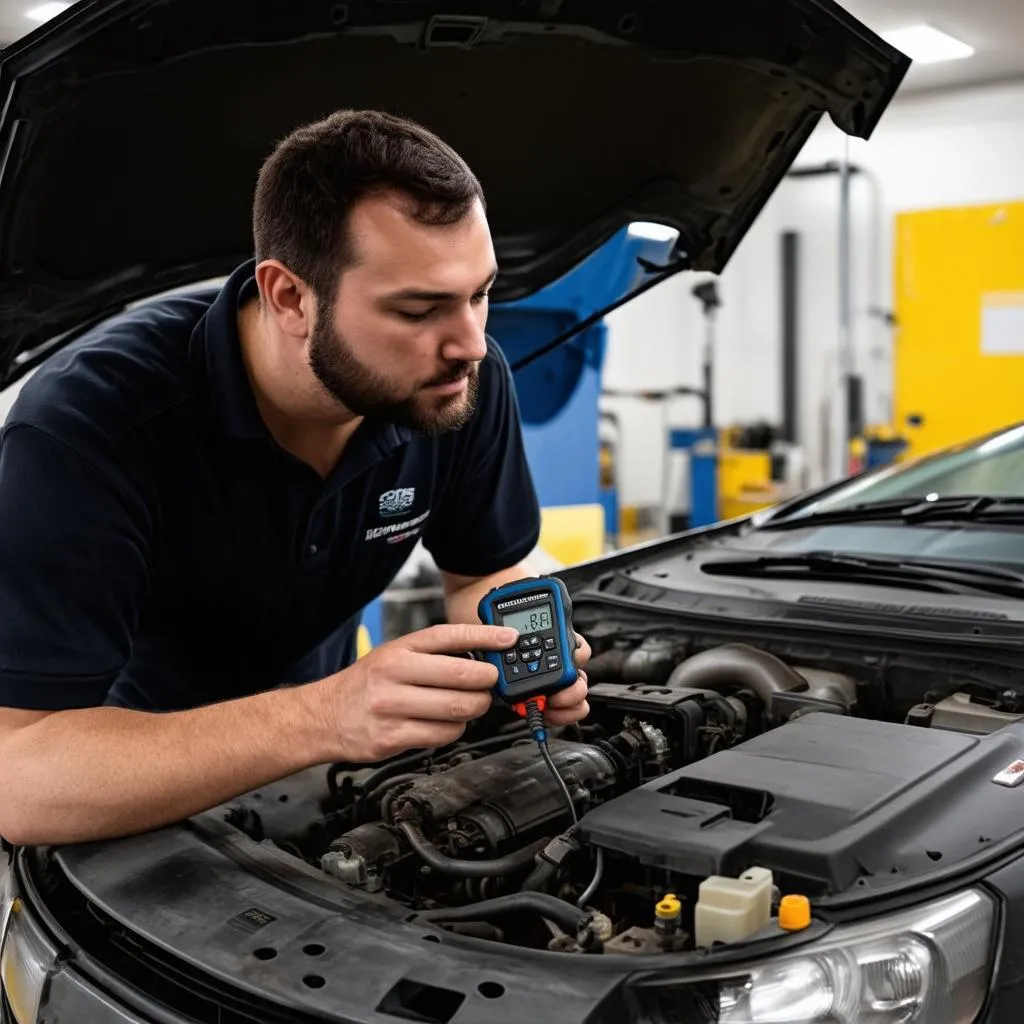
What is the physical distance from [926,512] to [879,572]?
0.29 m

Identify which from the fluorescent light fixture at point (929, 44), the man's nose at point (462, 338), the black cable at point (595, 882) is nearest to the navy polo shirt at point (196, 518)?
the man's nose at point (462, 338)

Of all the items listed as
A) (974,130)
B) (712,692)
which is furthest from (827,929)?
(974,130)

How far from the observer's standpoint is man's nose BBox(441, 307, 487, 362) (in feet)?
5.01

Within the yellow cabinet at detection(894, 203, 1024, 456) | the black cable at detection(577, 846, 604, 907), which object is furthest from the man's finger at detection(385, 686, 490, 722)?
the yellow cabinet at detection(894, 203, 1024, 456)

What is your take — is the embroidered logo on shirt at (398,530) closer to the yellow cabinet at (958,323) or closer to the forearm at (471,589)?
the forearm at (471,589)

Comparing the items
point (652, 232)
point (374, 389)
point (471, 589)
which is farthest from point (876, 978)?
point (652, 232)

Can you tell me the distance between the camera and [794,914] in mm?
1146

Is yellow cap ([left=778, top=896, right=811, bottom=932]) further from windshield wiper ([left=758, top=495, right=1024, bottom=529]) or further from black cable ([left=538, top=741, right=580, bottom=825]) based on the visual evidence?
windshield wiper ([left=758, top=495, right=1024, bottom=529])

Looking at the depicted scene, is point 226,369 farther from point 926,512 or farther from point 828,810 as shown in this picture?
point 926,512

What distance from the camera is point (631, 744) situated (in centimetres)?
170

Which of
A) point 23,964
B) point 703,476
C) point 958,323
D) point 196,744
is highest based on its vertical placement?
point 958,323

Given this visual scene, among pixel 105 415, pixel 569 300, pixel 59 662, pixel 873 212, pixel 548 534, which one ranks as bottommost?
pixel 548 534

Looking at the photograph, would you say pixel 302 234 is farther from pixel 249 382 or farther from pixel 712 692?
pixel 712 692

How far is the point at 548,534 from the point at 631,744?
2922 millimetres
